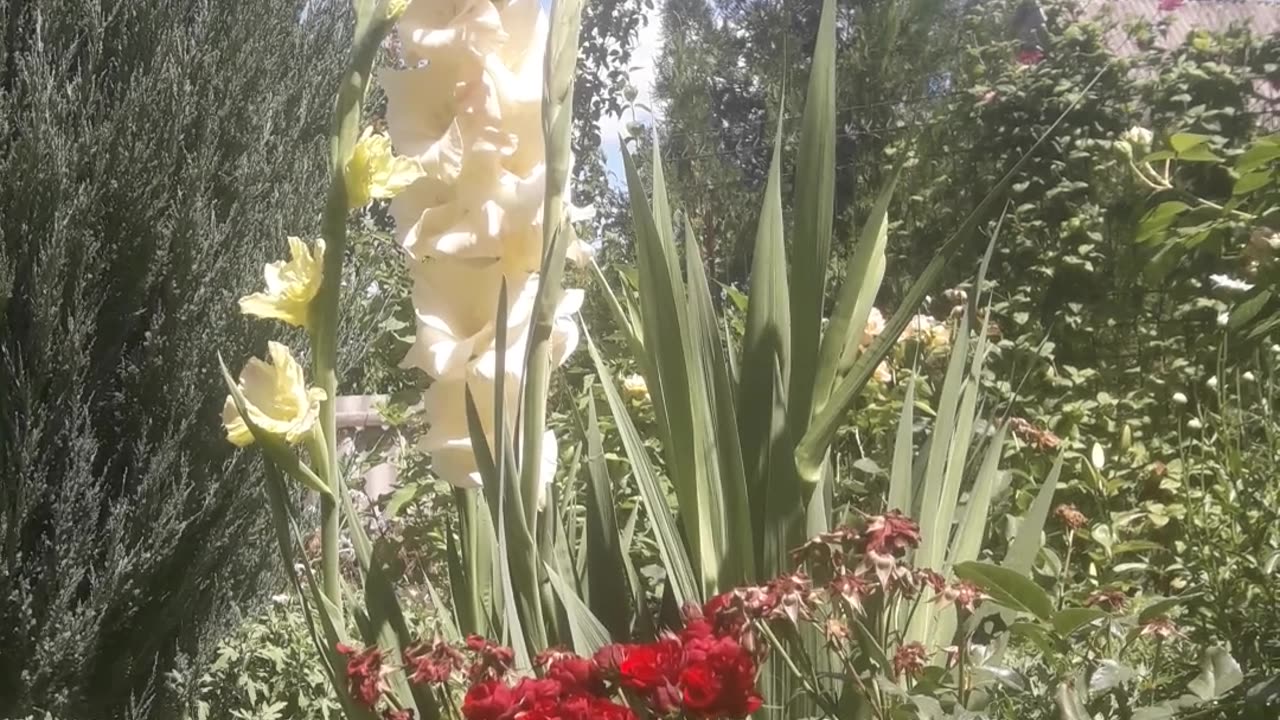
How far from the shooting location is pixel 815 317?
1107 mm

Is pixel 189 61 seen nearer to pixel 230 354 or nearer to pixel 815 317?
pixel 230 354

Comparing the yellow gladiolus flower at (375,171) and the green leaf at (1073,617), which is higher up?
the yellow gladiolus flower at (375,171)

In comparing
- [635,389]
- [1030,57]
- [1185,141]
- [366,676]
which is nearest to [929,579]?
[366,676]

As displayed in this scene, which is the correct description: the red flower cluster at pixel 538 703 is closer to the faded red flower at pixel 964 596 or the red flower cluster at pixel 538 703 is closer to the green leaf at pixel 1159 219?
the faded red flower at pixel 964 596

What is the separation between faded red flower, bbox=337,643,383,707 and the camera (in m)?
0.94

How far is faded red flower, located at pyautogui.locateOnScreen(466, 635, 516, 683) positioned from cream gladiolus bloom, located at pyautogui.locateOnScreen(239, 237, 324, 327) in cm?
36

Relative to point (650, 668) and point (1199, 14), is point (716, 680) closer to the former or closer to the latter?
point (650, 668)

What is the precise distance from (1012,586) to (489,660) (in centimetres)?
47

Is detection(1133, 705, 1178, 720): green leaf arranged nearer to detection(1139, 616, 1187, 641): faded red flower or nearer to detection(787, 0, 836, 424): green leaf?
detection(1139, 616, 1187, 641): faded red flower

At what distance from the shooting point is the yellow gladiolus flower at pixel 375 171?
1.02m

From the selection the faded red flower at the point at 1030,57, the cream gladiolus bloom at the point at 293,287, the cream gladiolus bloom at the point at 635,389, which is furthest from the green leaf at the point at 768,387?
the faded red flower at the point at 1030,57

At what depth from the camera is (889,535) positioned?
2.94 ft

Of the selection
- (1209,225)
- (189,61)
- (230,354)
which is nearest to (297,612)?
(230,354)

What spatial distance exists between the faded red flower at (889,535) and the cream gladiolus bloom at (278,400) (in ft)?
1.70
